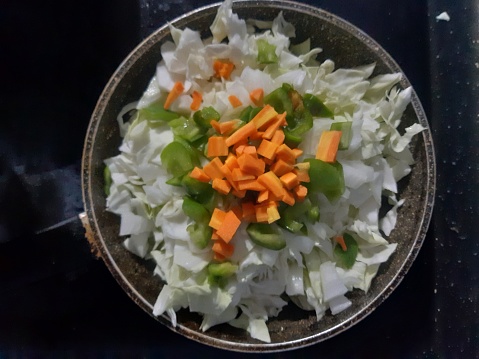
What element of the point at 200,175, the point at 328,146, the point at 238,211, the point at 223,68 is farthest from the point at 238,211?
the point at 223,68

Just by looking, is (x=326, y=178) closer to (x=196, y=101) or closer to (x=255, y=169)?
(x=255, y=169)

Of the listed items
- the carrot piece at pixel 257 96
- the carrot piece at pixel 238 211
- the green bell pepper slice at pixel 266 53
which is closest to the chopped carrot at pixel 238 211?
the carrot piece at pixel 238 211

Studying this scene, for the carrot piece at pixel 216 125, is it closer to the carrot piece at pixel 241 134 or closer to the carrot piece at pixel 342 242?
the carrot piece at pixel 241 134

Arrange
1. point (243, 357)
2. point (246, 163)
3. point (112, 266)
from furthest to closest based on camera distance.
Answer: point (243, 357)
point (112, 266)
point (246, 163)

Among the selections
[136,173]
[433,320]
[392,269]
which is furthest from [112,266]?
[433,320]

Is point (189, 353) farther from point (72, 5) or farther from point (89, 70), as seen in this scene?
point (72, 5)

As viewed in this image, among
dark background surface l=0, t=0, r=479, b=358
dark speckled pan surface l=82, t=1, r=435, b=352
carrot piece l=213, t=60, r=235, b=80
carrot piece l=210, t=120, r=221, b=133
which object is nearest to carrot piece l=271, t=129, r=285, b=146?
carrot piece l=210, t=120, r=221, b=133

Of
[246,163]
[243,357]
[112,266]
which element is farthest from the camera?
[243,357]

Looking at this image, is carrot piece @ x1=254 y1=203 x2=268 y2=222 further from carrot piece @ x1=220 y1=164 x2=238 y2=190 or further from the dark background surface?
the dark background surface
